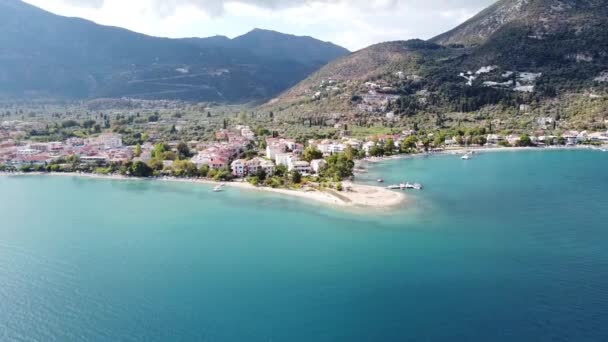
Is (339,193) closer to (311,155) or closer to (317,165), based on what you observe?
(317,165)

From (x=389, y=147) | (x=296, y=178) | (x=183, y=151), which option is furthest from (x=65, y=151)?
(x=389, y=147)

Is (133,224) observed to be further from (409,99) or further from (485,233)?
(409,99)

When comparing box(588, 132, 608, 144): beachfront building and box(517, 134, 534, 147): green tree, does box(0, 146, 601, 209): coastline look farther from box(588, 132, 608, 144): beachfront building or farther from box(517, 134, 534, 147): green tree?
box(588, 132, 608, 144): beachfront building

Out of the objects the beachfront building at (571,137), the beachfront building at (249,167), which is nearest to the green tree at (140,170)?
the beachfront building at (249,167)

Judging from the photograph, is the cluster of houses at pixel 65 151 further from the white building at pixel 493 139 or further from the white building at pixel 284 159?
the white building at pixel 493 139

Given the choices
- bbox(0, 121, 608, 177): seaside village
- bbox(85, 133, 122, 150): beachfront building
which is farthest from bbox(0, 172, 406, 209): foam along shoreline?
bbox(85, 133, 122, 150): beachfront building

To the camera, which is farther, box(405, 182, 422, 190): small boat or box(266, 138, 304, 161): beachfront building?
box(266, 138, 304, 161): beachfront building
